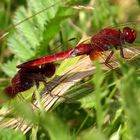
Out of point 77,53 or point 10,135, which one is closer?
point 10,135

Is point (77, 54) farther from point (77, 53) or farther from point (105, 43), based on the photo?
point (105, 43)

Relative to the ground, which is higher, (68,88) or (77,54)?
(77,54)

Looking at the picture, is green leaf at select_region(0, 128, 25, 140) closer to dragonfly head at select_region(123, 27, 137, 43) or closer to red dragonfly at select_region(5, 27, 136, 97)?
red dragonfly at select_region(5, 27, 136, 97)

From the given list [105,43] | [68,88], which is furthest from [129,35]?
[68,88]

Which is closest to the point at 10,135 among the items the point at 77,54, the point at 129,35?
the point at 77,54

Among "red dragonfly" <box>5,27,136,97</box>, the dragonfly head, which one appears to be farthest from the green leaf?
the dragonfly head
